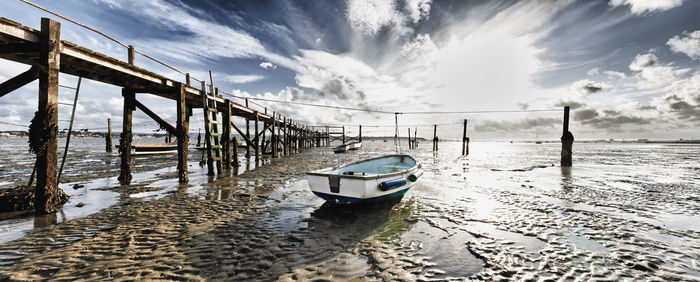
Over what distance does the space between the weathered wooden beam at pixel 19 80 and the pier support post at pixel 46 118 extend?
23 cm

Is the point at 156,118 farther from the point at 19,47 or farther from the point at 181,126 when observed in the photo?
the point at 19,47

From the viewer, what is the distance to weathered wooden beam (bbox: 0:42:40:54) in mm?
6160

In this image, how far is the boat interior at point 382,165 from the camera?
9.85 m

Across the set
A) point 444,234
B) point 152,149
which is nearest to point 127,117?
point 444,234

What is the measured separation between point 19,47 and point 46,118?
1.91 metres

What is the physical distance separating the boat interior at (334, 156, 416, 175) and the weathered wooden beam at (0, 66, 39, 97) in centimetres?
873

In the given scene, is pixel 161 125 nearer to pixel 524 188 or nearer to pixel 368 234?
pixel 368 234

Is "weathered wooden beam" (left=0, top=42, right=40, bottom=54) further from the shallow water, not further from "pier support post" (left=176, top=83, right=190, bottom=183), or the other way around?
"pier support post" (left=176, top=83, right=190, bottom=183)

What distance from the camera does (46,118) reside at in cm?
625

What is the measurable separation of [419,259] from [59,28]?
10613 millimetres

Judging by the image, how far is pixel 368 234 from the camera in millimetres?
5797

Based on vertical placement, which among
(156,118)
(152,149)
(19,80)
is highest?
(19,80)

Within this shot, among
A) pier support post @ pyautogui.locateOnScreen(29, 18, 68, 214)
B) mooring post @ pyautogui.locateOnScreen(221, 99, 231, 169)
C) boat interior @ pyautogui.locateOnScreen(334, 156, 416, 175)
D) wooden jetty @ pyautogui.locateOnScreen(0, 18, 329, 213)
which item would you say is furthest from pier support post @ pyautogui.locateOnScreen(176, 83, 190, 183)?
boat interior @ pyautogui.locateOnScreen(334, 156, 416, 175)

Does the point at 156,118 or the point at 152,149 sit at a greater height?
the point at 156,118
